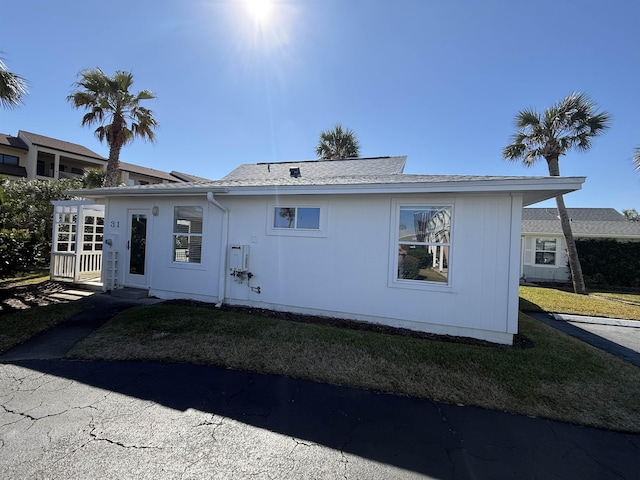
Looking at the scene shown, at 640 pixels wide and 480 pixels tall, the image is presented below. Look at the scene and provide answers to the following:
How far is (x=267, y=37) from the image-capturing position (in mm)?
7949

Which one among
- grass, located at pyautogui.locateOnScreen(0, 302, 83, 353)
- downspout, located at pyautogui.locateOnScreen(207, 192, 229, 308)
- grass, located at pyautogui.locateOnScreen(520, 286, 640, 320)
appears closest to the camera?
grass, located at pyautogui.locateOnScreen(0, 302, 83, 353)

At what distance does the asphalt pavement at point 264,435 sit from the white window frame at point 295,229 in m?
3.52

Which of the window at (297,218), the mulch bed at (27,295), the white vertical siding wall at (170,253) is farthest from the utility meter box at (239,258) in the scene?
the mulch bed at (27,295)

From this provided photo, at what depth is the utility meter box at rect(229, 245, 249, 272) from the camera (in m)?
7.14

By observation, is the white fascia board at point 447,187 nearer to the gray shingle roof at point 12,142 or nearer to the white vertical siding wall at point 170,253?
the white vertical siding wall at point 170,253

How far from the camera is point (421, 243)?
A: 19.7 ft

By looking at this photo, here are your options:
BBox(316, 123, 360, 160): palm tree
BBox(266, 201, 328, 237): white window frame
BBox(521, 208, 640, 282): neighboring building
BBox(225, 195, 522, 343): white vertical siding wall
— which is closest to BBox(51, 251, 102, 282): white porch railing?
BBox(225, 195, 522, 343): white vertical siding wall

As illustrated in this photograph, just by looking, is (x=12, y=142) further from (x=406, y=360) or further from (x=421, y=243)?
(x=406, y=360)

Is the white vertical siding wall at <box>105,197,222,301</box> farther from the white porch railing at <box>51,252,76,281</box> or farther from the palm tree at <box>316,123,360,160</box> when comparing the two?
the palm tree at <box>316,123,360,160</box>

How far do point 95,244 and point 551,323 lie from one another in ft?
48.6

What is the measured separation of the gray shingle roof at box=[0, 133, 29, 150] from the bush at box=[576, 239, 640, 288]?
42.5m

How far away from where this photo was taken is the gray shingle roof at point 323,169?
32.6 feet

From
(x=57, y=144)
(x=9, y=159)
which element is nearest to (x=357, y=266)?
(x=57, y=144)

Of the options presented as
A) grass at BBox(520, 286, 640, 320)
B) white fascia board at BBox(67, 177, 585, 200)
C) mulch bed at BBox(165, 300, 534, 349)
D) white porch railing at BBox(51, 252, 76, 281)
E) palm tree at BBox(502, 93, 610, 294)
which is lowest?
grass at BBox(520, 286, 640, 320)
